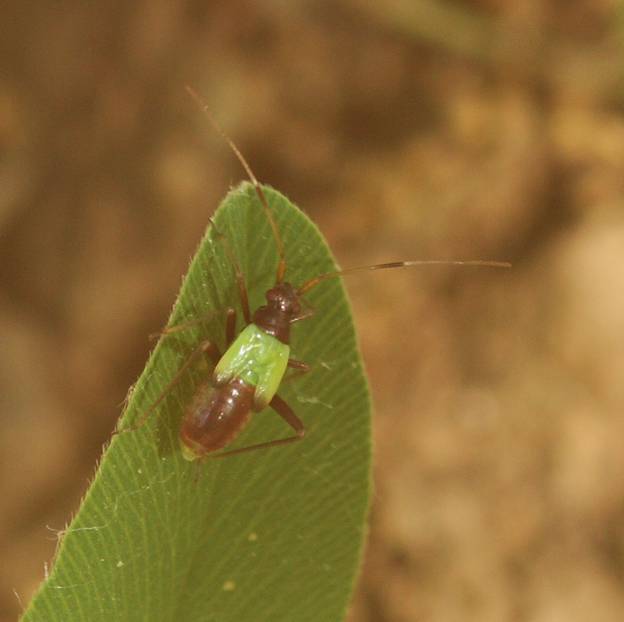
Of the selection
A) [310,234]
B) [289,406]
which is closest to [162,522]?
[289,406]

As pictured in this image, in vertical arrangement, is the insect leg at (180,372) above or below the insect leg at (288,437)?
above

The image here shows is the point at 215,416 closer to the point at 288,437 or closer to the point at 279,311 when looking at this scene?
the point at 288,437

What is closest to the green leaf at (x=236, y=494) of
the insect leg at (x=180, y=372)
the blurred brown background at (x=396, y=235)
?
the insect leg at (x=180, y=372)

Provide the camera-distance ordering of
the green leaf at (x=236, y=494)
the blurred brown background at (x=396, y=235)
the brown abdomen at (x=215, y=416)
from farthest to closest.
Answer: the blurred brown background at (x=396, y=235) → the brown abdomen at (x=215, y=416) → the green leaf at (x=236, y=494)

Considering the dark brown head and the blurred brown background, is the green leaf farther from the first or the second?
the blurred brown background

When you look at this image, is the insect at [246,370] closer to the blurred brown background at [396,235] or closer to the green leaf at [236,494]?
the green leaf at [236,494]

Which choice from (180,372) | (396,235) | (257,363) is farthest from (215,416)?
(396,235)

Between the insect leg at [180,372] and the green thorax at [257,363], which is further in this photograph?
the green thorax at [257,363]
